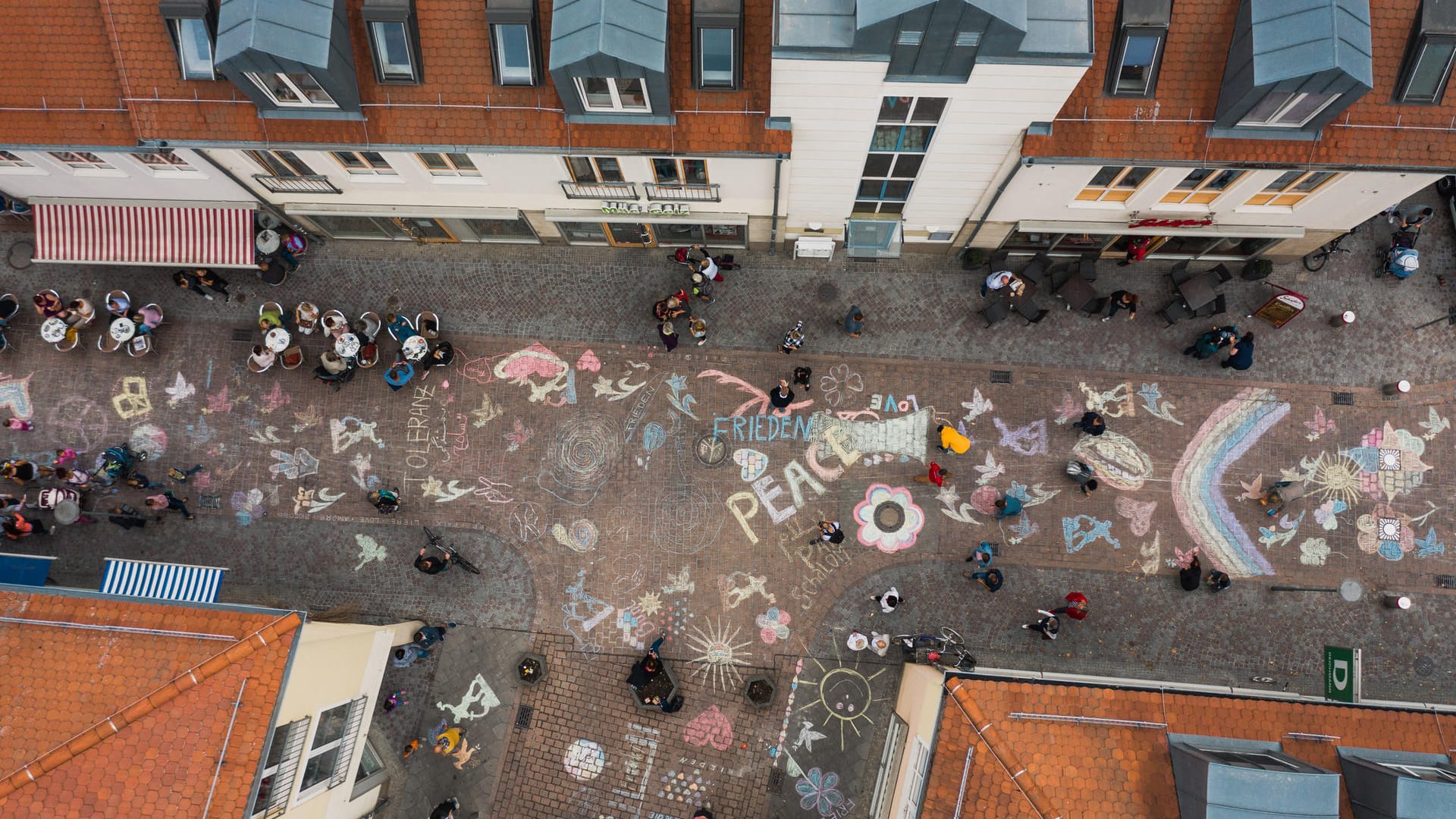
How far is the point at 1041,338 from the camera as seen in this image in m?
24.6

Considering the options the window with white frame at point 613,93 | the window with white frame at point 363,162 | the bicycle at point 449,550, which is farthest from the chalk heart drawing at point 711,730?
the window with white frame at point 363,162

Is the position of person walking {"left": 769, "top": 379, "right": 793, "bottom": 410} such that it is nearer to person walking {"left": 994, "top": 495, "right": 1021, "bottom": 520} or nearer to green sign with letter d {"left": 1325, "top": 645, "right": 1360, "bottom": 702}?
person walking {"left": 994, "top": 495, "right": 1021, "bottom": 520}

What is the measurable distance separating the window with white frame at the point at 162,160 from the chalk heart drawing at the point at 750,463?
19886 mm

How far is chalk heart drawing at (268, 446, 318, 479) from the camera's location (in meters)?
24.3

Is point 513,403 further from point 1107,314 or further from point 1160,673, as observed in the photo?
point 1160,673

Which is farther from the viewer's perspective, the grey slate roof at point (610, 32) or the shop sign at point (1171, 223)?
the shop sign at point (1171, 223)

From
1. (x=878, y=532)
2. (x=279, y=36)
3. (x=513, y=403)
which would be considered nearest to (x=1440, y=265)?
(x=878, y=532)

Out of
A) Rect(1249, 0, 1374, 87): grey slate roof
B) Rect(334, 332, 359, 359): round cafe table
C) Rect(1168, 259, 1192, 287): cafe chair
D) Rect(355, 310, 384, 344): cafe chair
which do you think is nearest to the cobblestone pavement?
Rect(355, 310, 384, 344): cafe chair

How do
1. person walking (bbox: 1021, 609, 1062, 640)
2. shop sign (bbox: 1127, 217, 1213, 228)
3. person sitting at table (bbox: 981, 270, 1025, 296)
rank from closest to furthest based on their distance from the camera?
shop sign (bbox: 1127, 217, 1213, 228), person walking (bbox: 1021, 609, 1062, 640), person sitting at table (bbox: 981, 270, 1025, 296)

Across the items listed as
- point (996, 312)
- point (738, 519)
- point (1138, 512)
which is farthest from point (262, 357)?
point (1138, 512)

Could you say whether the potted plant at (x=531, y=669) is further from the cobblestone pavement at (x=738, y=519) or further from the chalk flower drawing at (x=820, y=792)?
the chalk flower drawing at (x=820, y=792)

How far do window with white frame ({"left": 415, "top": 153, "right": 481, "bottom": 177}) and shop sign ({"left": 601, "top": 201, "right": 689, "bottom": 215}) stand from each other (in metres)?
4.10

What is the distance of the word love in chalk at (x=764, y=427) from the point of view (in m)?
24.3

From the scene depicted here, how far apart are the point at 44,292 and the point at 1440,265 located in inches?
1977
